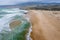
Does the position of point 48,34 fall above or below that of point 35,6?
below

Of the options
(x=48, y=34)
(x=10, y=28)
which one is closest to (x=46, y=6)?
(x=48, y=34)

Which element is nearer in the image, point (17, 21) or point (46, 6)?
point (17, 21)

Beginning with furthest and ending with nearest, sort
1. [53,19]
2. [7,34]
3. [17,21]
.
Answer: [53,19] < [17,21] < [7,34]

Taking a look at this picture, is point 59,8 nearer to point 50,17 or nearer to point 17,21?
point 50,17

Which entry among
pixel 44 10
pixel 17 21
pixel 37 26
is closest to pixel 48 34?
pixel 37 26

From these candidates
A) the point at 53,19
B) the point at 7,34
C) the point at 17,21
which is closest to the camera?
the point at 7,34

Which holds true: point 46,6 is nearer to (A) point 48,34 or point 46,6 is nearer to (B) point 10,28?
(A) point 48,34
